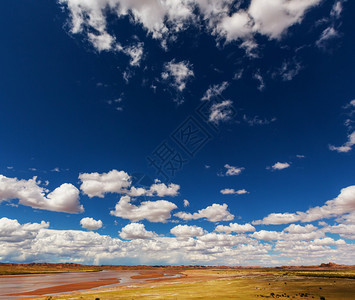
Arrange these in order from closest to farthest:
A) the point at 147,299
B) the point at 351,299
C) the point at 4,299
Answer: the point at 351,299 → the point at 147,299 → the point at 4,299

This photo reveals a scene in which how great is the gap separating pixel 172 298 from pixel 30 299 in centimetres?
3530

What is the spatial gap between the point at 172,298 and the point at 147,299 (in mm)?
5536

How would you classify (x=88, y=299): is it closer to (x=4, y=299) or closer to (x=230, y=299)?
(x=4, y=299)

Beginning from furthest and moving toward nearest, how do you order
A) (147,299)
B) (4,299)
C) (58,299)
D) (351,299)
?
(4,299) < (58,299) < (147,299) < (351,299)

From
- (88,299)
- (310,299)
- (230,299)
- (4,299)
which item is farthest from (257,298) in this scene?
(4,299)

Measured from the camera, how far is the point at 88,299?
4919cm

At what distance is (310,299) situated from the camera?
45.5 metres

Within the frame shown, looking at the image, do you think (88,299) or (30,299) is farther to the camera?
(30,299)

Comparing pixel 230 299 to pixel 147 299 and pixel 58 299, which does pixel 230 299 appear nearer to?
pixel 147 299

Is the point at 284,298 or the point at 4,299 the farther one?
the point at 4,299

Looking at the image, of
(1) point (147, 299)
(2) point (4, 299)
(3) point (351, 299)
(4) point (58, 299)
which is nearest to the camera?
(3) point (351, 299)

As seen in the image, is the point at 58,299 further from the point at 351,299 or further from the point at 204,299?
the point at 351,299

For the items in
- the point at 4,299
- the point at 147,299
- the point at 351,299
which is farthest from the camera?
the point at 4,299

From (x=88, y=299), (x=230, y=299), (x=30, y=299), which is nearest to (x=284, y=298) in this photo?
(x=230, y=299)
